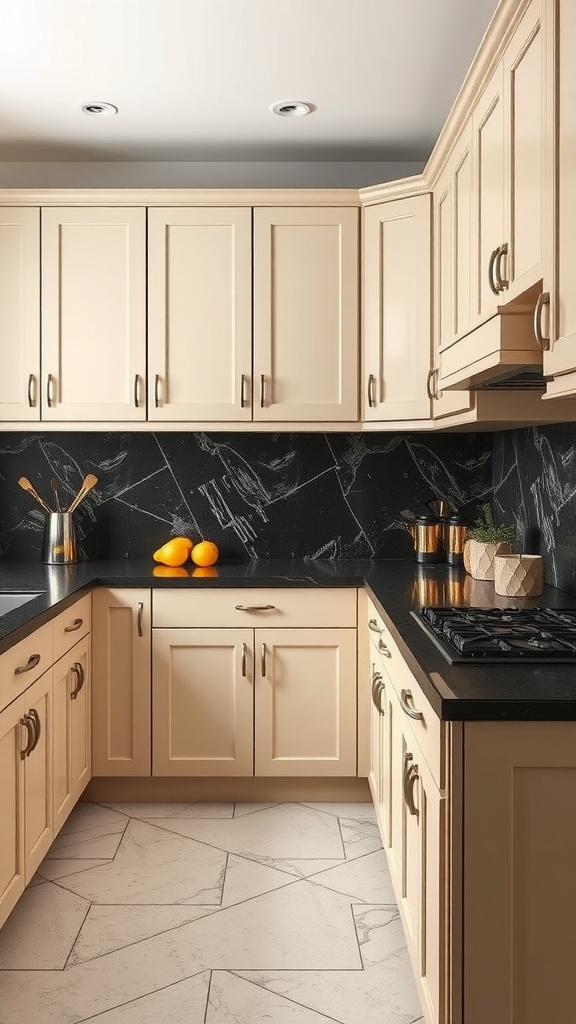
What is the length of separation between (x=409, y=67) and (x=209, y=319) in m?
1.15

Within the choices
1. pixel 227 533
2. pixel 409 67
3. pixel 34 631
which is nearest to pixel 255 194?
pixel 409 67

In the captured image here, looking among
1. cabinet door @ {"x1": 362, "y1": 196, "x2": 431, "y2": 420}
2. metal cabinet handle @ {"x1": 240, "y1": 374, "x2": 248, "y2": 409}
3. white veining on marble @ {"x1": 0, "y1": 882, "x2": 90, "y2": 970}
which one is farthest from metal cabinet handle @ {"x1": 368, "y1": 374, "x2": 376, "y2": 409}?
white veining on marble @ {"x1": 0, "y1": 882, "x2": 90, "y2": 970}

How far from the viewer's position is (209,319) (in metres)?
3.50

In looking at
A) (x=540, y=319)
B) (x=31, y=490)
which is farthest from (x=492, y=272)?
(x=31, y=490)

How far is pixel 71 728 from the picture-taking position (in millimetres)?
2980

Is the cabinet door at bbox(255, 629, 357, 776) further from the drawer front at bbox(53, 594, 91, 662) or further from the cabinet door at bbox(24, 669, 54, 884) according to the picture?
the cabinet door at bbox(24, 669, 54, 884)

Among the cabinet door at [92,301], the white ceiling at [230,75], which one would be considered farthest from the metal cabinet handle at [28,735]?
the white ceiling at [230,75]

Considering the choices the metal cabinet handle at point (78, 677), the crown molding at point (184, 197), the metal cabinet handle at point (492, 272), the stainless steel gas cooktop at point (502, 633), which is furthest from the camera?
the crown molding at point (184, 197)

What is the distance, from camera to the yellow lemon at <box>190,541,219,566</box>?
3.58m

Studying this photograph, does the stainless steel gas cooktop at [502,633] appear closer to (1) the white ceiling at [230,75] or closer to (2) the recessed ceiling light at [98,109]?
(1) the white ceiling at [230,75]

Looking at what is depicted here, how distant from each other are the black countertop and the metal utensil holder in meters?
0.06

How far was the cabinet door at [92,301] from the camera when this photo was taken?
3496 mm

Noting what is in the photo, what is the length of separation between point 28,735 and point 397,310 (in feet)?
6.67

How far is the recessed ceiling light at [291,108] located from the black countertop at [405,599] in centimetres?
168
